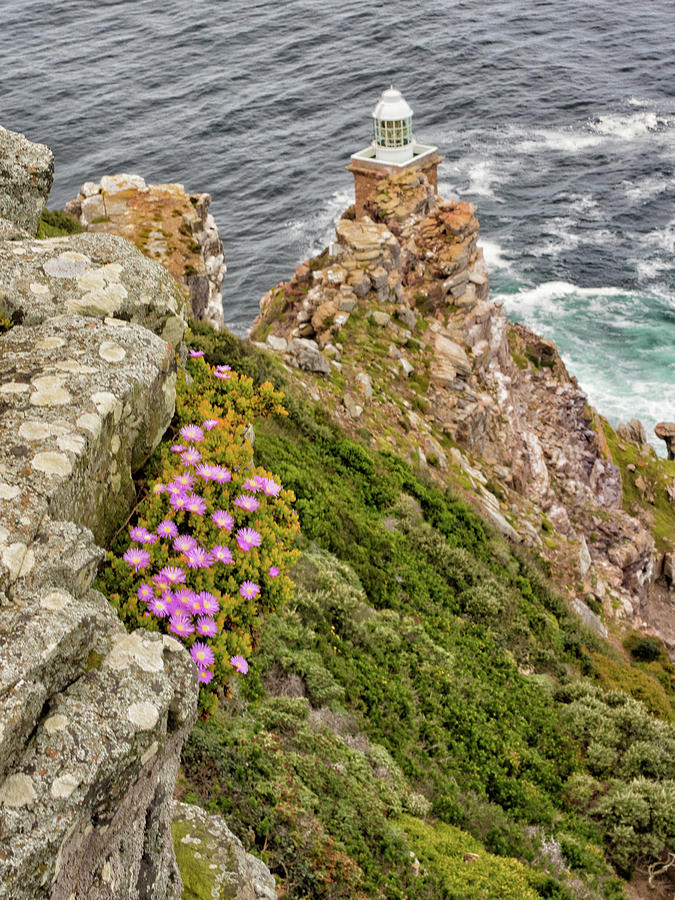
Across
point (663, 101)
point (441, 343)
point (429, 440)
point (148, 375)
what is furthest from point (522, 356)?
point (663, 101)

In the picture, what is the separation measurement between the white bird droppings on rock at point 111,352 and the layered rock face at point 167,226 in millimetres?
12755

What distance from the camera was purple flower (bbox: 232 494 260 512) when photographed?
8078 mm

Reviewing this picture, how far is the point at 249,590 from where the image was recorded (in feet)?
24.8

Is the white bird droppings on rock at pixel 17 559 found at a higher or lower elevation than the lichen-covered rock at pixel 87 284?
lower

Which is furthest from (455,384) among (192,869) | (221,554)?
(192,869)

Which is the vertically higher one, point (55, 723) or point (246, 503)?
point (55, 723)

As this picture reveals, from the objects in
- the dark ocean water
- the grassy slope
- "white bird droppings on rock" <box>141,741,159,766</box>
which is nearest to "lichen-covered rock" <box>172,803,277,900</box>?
the grassy slope

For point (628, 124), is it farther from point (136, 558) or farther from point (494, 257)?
point (136, 558)

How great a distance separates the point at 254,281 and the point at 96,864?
59992 mm

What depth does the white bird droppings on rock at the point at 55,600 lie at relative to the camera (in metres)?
5.31

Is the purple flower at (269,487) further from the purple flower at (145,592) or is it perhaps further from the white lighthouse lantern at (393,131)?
the white lighthouse lantern at (393,131)

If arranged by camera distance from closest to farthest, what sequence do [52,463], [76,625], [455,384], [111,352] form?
[76,625], [52,463], [111,352], [455,384]

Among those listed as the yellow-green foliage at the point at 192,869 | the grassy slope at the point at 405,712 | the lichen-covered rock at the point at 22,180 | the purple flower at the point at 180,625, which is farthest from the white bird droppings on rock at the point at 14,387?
the grassy slope at the point at 405,712

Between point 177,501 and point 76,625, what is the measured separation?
2.47m
